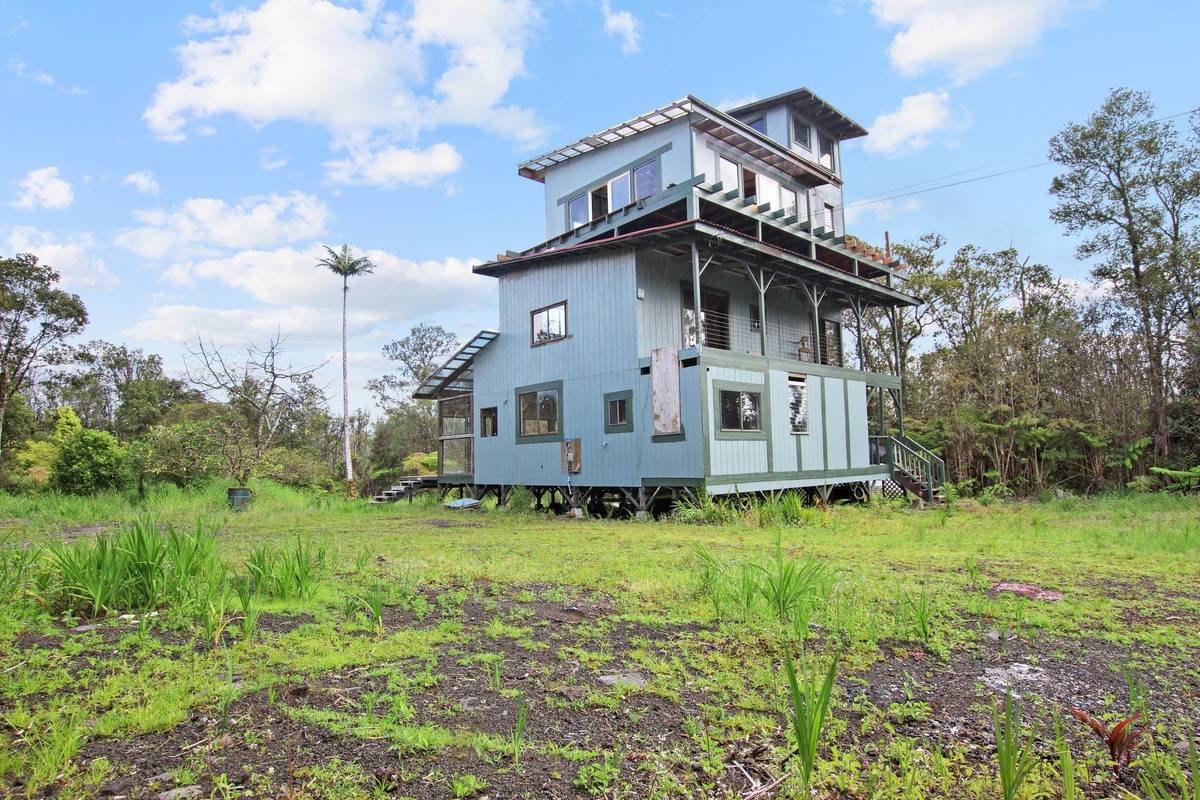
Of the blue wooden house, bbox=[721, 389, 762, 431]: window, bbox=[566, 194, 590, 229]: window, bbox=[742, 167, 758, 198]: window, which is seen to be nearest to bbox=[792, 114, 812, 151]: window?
the blue wooden house

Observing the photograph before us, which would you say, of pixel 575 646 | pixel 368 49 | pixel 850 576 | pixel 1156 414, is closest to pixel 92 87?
pixel 368 49

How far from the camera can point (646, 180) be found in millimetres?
17422

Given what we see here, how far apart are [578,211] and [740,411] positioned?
27.5 ft

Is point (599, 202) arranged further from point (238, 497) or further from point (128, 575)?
point (128, 575)

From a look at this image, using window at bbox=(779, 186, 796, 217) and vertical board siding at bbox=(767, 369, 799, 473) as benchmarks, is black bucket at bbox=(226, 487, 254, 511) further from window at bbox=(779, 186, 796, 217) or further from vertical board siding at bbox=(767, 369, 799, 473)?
window at bbox=(779, 186, 796, 217)

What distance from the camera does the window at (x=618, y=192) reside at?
17922mm

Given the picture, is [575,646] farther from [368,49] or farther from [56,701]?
[368,49]

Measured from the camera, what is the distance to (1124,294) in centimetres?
2036

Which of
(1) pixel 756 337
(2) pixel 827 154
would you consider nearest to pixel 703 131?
(1) pixel 756 337

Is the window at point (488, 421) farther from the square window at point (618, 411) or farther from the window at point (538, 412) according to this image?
the square window at point (618, 411)

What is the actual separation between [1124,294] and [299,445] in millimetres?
30507

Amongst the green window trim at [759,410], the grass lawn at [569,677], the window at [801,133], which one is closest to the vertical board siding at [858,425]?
the green window trim at [759,410]

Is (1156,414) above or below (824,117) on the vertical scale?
below

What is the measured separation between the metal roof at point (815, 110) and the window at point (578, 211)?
237 inches
